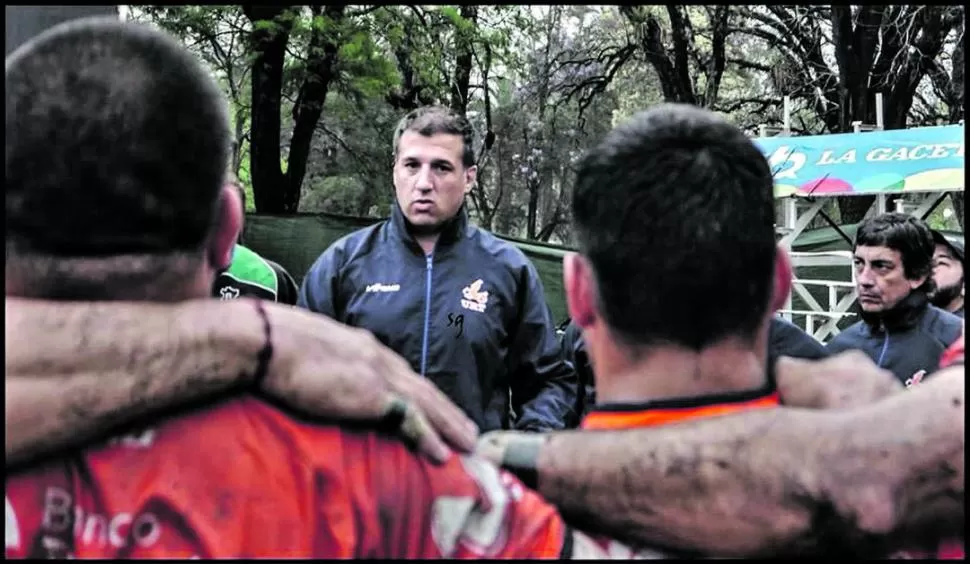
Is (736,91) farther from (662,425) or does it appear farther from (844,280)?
(662,425)

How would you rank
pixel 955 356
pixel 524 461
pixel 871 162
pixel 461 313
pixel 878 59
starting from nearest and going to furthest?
pixel 524 461 < pixel 955 356 < pixel 461 313 < pixel 871 162 < pixel 878 59

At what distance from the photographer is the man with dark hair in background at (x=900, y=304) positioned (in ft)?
16.2

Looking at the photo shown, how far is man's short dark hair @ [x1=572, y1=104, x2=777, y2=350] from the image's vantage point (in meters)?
1.62

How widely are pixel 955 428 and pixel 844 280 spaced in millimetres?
11198

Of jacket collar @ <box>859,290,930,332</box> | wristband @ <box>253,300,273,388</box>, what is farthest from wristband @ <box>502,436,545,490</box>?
jacket collar @ <box>859,290,930,332</box>

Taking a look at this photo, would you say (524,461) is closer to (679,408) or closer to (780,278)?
(679,408)

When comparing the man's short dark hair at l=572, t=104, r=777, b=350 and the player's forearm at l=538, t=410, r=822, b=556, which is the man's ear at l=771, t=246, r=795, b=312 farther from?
the player's forearm at l=538, t=410, r=822, b=556

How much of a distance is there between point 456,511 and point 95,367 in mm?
507

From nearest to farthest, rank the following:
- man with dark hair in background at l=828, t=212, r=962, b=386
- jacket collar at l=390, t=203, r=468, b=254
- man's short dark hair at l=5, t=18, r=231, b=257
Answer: man's short dark hair at l=5, t=18, r=231, b=257 → jacket collar at l=390, t=203, r=468, b=254 → man with dark hair in background at l=828, t=212, r=962, b=386

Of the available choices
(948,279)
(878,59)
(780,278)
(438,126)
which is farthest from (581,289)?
(878,59)

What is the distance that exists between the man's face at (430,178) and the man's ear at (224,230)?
251cm

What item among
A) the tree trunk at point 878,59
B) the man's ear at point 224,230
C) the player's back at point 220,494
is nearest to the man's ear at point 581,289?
the player's back at point 220,494

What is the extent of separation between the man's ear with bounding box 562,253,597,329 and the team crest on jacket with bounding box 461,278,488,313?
228cm

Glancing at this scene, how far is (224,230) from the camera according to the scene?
162 cm
